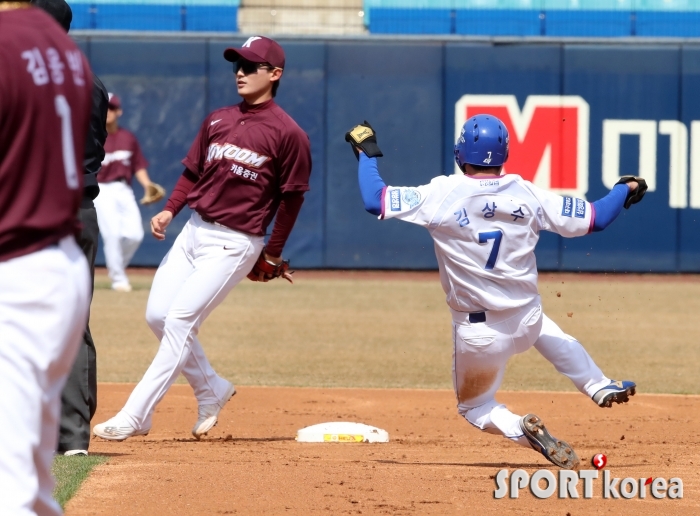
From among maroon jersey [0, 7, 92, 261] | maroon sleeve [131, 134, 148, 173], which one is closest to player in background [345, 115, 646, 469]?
maroon jersey [0, 7, 92, 261]

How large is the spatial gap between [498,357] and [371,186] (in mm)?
917

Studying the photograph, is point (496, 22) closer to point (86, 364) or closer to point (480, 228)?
point (480, 228)

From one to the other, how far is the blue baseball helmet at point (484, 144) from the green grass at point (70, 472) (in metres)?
2.01

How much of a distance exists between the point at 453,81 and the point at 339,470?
12.3 metres

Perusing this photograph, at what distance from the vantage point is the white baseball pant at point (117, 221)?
43.4 ft

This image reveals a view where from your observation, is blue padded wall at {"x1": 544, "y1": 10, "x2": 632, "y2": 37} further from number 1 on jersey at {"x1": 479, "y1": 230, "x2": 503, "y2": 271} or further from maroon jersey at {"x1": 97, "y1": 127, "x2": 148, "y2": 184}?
number 1 on jersey at {"x1": 479, "y1": 230, "x2": 503, "y2": 271}

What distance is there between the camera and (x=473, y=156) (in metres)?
5.11

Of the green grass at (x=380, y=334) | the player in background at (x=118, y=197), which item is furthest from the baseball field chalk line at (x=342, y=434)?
the player in background at (x=118, y=197)

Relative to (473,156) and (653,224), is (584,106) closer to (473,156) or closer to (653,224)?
(653,224)

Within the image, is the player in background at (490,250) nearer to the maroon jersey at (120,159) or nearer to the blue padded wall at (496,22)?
the maroon jersey at (120,159)

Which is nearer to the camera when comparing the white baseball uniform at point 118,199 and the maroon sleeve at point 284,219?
the maroon sleeve at point 284,219

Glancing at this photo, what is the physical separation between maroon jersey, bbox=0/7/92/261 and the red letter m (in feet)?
45.9

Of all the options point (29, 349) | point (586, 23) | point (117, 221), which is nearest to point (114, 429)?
point (29, 349)

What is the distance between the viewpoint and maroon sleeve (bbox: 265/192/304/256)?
579cm
